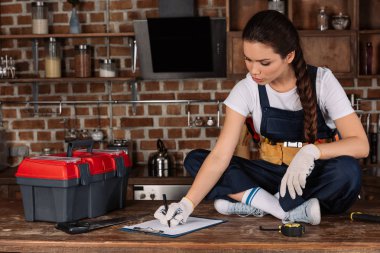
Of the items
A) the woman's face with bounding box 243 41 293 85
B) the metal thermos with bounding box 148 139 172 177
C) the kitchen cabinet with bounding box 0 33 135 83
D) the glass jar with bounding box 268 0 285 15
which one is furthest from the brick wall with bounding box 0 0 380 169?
the woman's face with bounding box 243 41 293 85

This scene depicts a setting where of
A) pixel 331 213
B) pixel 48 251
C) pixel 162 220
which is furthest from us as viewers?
pixel 331 213

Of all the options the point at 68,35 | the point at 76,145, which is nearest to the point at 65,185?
the point at 76,145

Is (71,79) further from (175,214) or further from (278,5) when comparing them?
(175,214)

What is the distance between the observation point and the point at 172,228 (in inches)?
84.6

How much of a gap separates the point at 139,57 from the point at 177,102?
411 mm

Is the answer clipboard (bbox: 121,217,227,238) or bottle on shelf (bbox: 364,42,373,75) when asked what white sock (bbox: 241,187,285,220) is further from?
bottle on shelf (bbox: 364,42,373,75)

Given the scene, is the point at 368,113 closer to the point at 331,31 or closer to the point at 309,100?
the point at 331,31

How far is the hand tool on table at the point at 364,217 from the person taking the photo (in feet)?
7.30

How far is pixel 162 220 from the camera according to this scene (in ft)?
7.23

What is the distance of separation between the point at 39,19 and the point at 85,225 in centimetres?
244

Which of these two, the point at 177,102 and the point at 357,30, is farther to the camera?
the point at 177,102

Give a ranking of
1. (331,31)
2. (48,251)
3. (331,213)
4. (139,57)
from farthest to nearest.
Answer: (139,57), (331,31), (331,213), (48,251)

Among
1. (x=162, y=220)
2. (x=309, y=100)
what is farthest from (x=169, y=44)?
(x=162, y=220)

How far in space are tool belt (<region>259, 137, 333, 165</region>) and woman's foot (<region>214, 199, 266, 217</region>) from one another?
0.31 m
